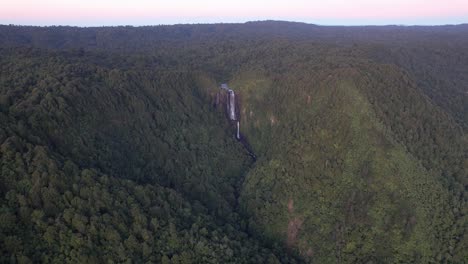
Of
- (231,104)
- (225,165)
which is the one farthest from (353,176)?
(231,104)

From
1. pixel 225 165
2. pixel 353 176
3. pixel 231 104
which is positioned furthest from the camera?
pixel 231 104

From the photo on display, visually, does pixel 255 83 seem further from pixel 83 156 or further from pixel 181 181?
pixel 83 156

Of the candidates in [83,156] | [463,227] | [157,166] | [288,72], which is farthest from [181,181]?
[463,227]

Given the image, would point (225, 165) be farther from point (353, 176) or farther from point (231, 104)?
point (353, 176)

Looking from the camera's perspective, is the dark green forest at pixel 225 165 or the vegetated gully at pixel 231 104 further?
the vegetated gully at pixel 231 104

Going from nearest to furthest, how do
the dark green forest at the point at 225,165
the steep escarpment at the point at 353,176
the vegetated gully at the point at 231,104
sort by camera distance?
the dark green forest at the point at 225,165 < the steep escarpment at the point at 353,176 < the vegetated gully at the point at 231,104

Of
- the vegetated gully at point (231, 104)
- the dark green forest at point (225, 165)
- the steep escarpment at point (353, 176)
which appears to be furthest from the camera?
the vegetated gully at point (231, 104)

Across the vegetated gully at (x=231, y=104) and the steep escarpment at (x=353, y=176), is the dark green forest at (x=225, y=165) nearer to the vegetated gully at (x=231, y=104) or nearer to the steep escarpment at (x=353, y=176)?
the steep escarpment at (x=353, y=176)

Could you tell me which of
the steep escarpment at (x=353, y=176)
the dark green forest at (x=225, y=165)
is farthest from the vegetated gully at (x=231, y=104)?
the steep escarpment at (x=353, y=176)

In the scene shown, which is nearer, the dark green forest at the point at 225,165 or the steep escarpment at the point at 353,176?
the dark green forest at the point at 225,165
